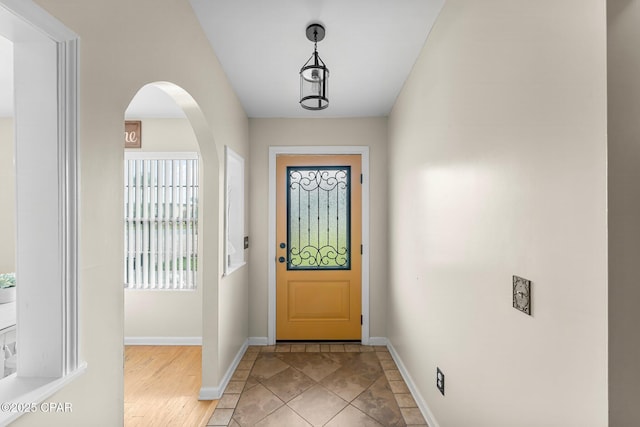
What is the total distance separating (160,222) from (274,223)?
3.97ft

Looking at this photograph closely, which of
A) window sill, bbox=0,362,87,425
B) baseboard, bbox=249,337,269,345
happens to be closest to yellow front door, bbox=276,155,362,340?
baseboard, bbox=249,337,269,345

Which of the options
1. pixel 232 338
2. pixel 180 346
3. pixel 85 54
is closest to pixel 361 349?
pixel 232 338

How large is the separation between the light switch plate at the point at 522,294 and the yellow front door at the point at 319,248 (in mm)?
2417

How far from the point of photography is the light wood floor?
Answer: 221 centimetres

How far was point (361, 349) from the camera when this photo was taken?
341 centimetres

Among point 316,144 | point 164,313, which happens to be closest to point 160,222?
point 164,313

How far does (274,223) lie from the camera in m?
3.56

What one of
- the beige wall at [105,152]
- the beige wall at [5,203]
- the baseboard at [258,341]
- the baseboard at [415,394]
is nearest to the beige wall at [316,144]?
the baseboard at [258,341]

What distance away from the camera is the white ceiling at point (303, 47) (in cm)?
188

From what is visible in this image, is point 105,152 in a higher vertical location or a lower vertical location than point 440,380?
higher

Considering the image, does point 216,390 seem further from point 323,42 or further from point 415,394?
point 323,42

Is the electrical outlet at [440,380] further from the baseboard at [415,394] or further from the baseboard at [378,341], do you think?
the baseboard at [378,341]

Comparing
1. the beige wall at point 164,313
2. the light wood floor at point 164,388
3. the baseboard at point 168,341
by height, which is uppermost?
the beige wall at point 164,313

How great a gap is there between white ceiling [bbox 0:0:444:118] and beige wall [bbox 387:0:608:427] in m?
0.23
